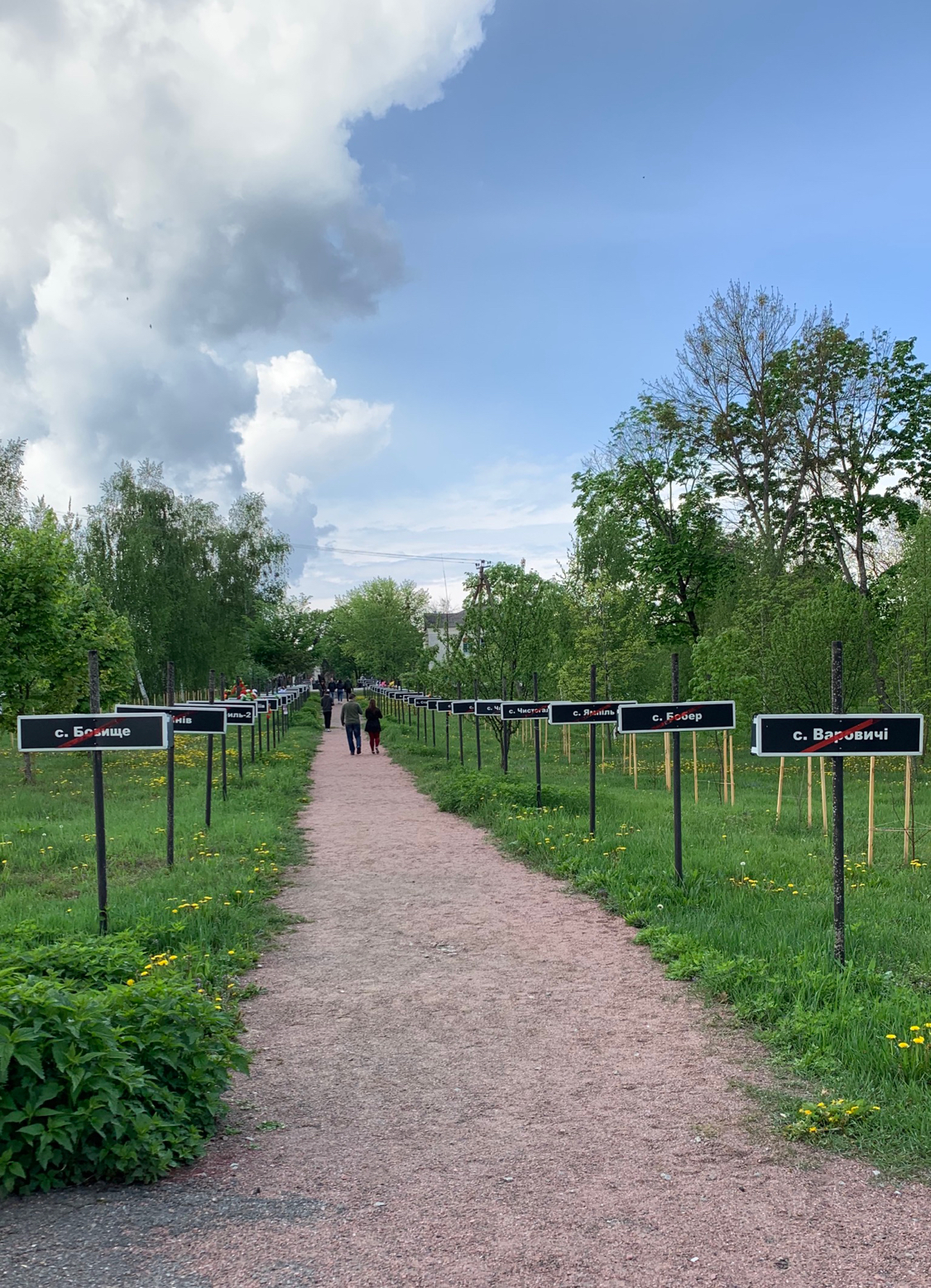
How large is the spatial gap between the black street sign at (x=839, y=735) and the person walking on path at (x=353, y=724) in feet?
74.4

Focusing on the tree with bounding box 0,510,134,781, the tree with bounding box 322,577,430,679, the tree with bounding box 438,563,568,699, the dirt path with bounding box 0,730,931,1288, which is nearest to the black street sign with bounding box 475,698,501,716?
the tree with bounding box 438,563,568,699

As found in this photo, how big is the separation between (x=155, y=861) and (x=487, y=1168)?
7419mm

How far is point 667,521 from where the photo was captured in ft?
110

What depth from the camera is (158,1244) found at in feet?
10.4

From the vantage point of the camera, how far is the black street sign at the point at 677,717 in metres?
8.69

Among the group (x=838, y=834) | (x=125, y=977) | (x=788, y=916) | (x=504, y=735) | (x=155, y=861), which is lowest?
(x=155, y=861)

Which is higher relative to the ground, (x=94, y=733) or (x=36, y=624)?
(x=36, y=624)

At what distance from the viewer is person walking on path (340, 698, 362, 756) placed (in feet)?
93.3

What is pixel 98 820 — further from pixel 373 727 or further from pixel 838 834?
pixel 373 727

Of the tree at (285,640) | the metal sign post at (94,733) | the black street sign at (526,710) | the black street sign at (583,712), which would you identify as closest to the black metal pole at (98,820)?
the metal sign post at (94,733)

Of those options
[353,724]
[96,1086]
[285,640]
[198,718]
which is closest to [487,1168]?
[96,1086]

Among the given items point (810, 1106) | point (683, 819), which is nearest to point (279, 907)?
point (810, 1106)

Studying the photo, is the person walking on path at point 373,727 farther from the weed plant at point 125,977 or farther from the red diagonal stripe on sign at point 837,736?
the red diagonal stripe on sign at point 837,736

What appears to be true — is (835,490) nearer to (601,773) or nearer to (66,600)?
(601,773)
